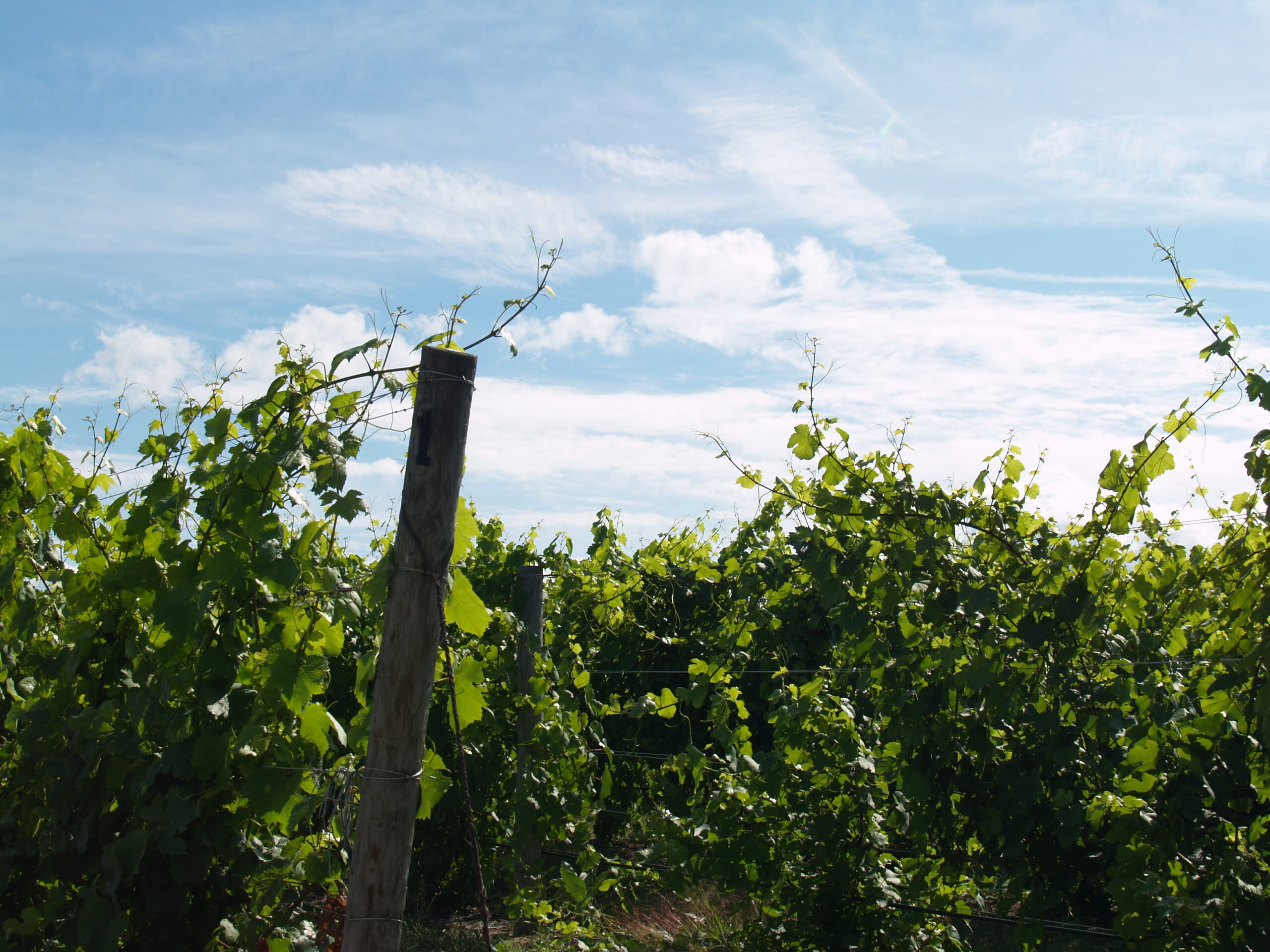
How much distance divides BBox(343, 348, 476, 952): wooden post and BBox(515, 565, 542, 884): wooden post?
2.02m

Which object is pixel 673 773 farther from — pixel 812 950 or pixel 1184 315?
pixel 1184 315

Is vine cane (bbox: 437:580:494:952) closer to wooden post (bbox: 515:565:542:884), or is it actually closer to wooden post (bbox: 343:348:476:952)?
wooden post (bbox: 343:348:476:952)

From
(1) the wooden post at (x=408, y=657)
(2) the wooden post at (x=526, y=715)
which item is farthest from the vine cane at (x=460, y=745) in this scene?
(2) the wooden post at (x=526, y=715)

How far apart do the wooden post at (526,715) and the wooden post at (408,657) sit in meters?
2.02

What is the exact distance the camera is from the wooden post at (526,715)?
405 centimetres

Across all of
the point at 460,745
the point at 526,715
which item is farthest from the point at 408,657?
the point at 526,715

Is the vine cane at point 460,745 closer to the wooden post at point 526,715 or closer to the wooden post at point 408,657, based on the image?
the wooden post at point 408,657

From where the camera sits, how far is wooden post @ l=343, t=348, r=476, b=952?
6.54ft

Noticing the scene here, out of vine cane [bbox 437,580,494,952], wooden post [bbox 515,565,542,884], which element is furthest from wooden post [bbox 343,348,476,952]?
wooden post [bbox 515,565,542,884]

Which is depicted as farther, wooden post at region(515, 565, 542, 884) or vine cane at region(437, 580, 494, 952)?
wooden post at region(515, 565, 542, 884)

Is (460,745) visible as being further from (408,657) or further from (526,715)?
(526,715)

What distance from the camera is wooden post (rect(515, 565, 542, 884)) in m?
4.05

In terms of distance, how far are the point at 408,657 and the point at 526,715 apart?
2.62 m

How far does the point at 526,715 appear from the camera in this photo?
453 centimetres
